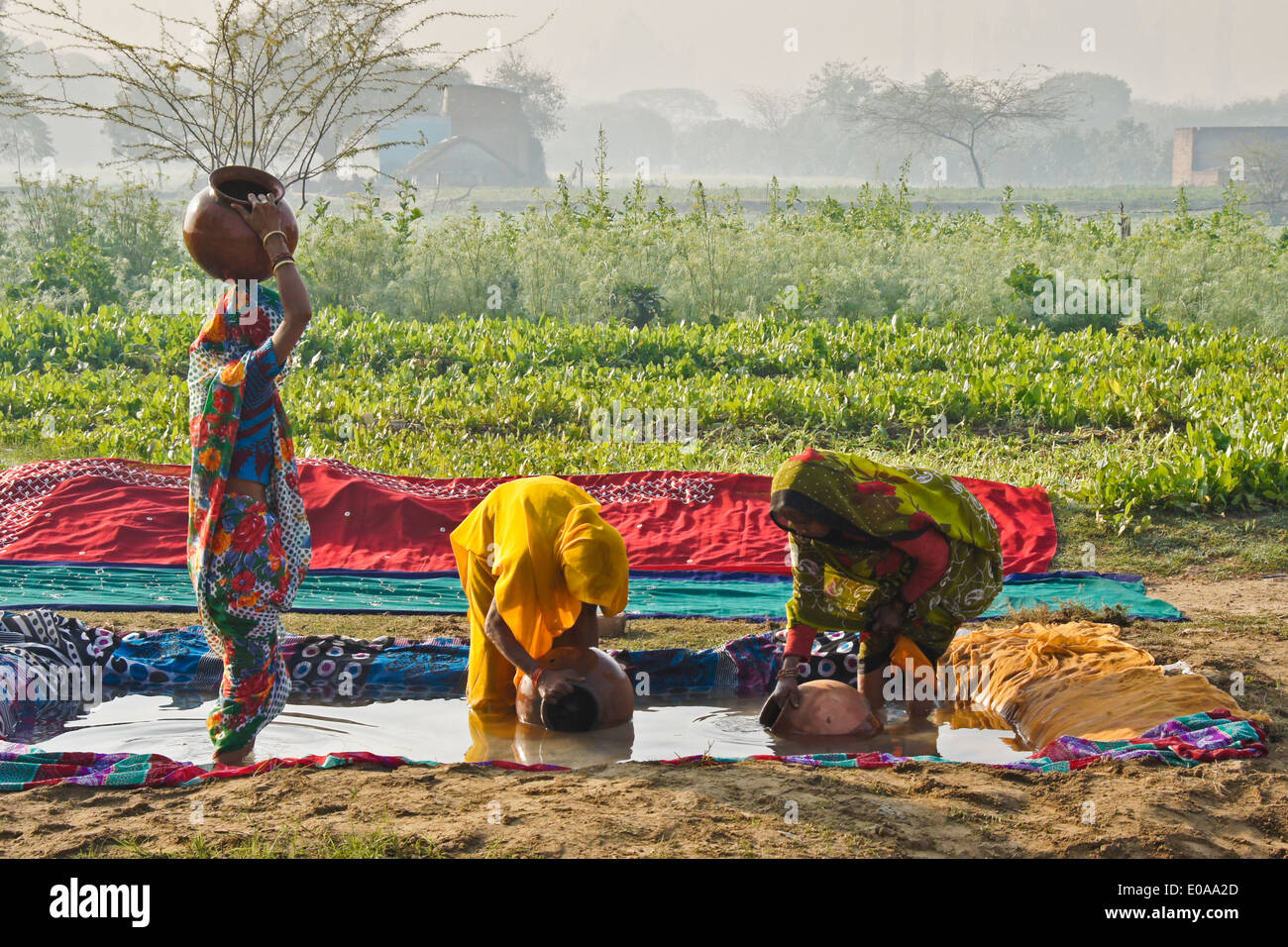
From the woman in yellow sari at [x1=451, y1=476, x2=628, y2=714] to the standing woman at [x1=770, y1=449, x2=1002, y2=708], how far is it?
0.67 metres

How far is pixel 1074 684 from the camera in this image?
4.70 m

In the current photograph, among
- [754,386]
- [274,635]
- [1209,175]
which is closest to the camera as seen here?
[274,635]

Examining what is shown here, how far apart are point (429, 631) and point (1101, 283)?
10556 millimetres

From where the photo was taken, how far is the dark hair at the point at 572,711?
4450mm

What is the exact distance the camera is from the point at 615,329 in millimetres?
12461

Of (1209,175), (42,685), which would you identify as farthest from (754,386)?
(1209,175)

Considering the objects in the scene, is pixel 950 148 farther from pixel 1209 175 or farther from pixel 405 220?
pixel 405 220

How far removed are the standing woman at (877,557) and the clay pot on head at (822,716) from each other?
0.07m

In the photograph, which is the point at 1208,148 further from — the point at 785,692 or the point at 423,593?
the point at 785,692

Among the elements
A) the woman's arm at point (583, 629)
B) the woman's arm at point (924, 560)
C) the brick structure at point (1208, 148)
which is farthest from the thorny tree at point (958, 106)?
the woman's arm at point (583, 629)

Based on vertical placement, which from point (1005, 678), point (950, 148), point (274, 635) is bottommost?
point (1005, 678)

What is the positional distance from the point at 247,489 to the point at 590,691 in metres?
1.42

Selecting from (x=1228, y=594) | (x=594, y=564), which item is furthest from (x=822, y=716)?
(x=1228, y=594)

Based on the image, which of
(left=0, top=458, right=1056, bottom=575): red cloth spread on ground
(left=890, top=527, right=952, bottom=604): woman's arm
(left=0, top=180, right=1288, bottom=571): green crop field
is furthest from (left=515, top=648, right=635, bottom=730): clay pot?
(left=0, top=180, right=1288, bottom=571): green crop field
